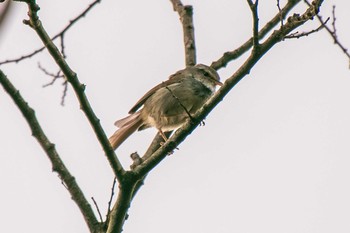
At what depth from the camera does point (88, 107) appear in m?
3.40

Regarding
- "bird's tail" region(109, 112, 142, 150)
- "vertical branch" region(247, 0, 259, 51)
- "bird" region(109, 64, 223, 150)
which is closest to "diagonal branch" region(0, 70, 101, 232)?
"vertical branch" region(247, 0, 259, 51)

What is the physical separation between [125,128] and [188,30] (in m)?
1.38

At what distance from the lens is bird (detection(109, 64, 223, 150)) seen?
605 cm

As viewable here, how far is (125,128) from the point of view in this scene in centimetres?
649

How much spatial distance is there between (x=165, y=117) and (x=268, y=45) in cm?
285

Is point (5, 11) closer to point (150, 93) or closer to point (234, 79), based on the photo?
point (234, 79)

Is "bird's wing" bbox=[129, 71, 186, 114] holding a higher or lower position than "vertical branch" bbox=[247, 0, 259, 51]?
higher

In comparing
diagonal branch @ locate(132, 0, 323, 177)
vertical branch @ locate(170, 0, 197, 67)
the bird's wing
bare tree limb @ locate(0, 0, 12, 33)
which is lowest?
bare tree limb @ locate(0, 0, 12, 33)

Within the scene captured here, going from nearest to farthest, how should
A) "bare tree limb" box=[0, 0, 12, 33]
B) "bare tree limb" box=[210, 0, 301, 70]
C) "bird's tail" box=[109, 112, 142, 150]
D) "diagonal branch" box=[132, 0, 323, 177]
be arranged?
"bare tree limb" box=[0, 0, 12, 33] < "diagonal branch" box=[132, 0, 323, 177] < "bare tree limb" box=[210, 0, 301, 70] < "bird's tail" box=[109, 112, 142, 150]

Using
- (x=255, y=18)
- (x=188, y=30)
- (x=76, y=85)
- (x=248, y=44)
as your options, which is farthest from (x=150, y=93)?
(x=255, y=18)

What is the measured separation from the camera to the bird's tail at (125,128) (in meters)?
6.38

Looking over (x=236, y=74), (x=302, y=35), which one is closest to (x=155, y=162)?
(x=236, y=74)

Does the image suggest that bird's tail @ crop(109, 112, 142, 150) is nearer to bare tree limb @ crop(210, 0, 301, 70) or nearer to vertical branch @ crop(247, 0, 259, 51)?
bare tree limb @ crop(210, 0, 301, 70)

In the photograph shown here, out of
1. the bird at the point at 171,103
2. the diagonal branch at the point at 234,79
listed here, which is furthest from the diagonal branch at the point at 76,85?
→ the bird at the point at 171,103
